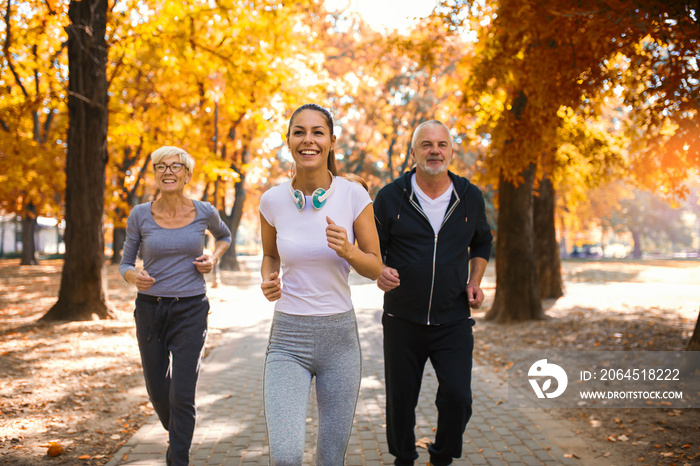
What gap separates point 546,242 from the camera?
15656 mm

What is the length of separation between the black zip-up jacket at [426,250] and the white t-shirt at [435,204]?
40 mm

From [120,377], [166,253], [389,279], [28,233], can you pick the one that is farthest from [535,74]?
[28,233]

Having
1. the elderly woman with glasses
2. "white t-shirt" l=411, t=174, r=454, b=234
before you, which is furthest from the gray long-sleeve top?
"white t-shirt" l=411, t=174, r=454, b=234

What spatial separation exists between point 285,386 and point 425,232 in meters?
1.52

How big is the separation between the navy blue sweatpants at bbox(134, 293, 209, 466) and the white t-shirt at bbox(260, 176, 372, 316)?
129cm

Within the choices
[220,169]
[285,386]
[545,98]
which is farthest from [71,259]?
[285,386]

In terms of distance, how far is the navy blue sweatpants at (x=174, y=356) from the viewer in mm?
3982

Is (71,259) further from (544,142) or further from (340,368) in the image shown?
(340,368)

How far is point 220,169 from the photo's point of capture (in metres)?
15.4

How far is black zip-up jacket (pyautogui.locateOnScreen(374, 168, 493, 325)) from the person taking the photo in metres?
3.81

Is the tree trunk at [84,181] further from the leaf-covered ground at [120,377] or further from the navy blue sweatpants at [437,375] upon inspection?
the navy blue sweatpants at [437,375]

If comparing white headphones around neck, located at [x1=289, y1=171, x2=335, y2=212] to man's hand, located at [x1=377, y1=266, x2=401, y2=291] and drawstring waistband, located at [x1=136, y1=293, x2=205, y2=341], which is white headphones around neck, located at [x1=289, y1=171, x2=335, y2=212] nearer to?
man's hand, located at [x1=377, y1=266, x2=401, y2=291]
